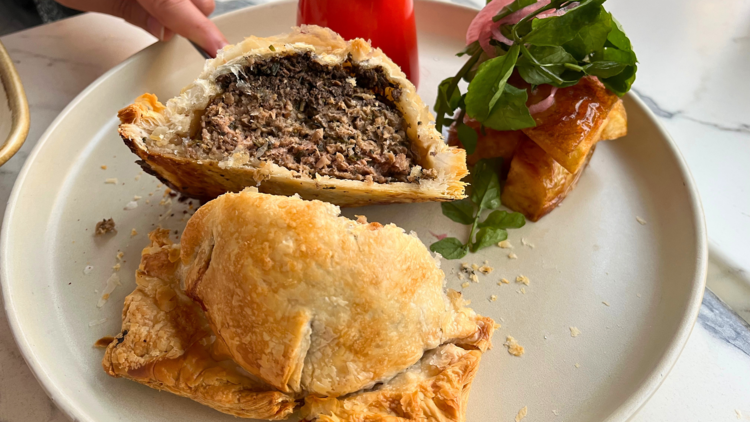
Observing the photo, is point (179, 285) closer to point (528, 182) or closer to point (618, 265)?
point (528, 182)

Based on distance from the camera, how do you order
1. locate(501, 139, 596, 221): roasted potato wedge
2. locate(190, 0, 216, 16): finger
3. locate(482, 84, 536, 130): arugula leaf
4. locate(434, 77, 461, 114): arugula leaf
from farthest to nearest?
locate(190, 0, 216, 16): finger → locate(434, 77, 461, 114): arugula leaf → locate(501, 139, 596, 221): roasted potato wedge → locate(482, 84, 536, 130): arugula leaf

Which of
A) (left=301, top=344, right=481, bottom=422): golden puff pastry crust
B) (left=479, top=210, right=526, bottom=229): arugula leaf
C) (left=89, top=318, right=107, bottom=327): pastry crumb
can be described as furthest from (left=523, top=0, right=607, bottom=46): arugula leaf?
(left=89, top=318, right=107, bottom=327): pastry crumb

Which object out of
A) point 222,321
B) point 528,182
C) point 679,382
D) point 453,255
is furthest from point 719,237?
point 222,321

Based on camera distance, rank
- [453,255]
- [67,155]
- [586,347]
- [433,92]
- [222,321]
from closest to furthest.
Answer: [222,321] → [586,347] → [453,255] → [67,155] → [433,92]

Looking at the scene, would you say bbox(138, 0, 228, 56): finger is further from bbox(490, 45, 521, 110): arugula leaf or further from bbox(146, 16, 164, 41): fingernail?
bbox(490, 45, 521, 110): arugula leaf

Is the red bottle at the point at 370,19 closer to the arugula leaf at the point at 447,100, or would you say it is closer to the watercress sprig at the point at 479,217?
the arugula leaf at the point at 447,100

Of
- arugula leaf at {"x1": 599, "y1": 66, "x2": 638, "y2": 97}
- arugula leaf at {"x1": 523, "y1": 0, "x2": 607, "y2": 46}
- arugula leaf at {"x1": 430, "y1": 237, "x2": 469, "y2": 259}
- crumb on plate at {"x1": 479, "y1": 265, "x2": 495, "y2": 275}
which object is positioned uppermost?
arugula leaf at {"x1": 523, "y1": 0, "x2": 607, "y2": 46}

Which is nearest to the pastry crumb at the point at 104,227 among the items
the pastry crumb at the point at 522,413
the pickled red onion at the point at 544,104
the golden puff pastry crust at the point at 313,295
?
the golden puff pastry crust at the point at 313,295
